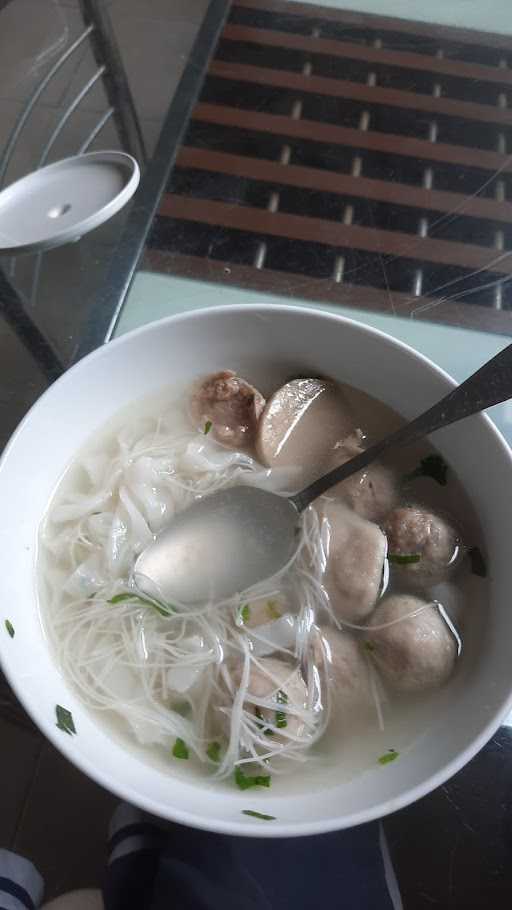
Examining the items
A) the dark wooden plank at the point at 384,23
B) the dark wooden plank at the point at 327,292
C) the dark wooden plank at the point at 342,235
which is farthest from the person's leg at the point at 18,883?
the dark wooden plank at the point at 384,23

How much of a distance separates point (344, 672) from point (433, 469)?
0.91ft

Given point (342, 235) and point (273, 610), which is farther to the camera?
point (342, 235)

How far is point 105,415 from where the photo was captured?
3.19ft

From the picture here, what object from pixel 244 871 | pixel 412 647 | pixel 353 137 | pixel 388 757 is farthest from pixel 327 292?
pixel 244 871

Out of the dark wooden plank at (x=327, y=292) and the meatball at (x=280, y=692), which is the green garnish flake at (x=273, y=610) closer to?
the meatball at (x=280, y=692)

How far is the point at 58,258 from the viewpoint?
3.95 ft

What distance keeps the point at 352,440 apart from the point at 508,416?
0.24 m

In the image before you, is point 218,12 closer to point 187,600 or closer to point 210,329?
point 210,329

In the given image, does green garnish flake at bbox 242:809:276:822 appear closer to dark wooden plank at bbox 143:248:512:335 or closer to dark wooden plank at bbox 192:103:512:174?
dark wooden plank at bbox 143:248:512:335

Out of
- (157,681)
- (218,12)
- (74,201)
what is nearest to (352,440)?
(157,681)

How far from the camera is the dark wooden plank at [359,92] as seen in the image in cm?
136

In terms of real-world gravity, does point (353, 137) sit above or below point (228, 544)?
above

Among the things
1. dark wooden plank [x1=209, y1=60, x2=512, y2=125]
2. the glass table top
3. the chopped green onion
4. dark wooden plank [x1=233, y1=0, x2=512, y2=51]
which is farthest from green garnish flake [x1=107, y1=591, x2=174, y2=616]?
dark wooden plank [x1=233, y1=0, x2=512, y2=51]

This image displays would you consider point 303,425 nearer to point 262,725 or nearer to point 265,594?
point 265,594
